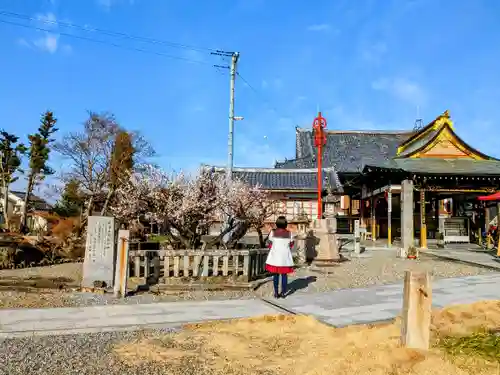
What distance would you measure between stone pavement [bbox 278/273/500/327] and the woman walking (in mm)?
316

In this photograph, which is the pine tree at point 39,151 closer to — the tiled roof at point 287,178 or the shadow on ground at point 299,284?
the tiled roof at point 287,178

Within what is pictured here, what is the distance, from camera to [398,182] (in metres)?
23.3

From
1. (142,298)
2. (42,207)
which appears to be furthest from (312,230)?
(42,207)

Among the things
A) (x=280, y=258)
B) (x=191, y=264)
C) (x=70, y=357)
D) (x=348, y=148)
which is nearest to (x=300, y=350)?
(x=70, y=357)

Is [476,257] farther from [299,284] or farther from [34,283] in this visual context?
[34,283]

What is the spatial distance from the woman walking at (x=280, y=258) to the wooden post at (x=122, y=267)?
2.67 m

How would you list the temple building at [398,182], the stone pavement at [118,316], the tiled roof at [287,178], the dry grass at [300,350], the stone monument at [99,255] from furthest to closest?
the tiled roof at [287,178], the temple building at [398,182], the stone monument at [99,255], the stone pavement at [118,316], the dry grass at [300,350]

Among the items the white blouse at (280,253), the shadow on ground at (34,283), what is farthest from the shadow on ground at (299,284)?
the shadow on ground at (34,283)

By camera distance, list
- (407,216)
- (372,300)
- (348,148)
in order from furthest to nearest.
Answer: (348,148), (407,216), (372,300)

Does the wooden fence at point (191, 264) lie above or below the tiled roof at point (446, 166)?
below

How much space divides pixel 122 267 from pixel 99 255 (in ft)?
3.21

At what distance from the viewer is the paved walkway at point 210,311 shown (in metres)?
6.12

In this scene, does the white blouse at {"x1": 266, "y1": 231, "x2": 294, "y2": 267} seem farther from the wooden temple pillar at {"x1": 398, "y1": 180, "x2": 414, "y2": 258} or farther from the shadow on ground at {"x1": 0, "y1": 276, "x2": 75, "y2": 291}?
the wooden temple pillar at {"x1": 398, "y1": 180, "x2": 414, "y2": 258}

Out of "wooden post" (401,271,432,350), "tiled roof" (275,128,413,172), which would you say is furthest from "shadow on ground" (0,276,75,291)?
"tiled roof" (275,128,413,172)
